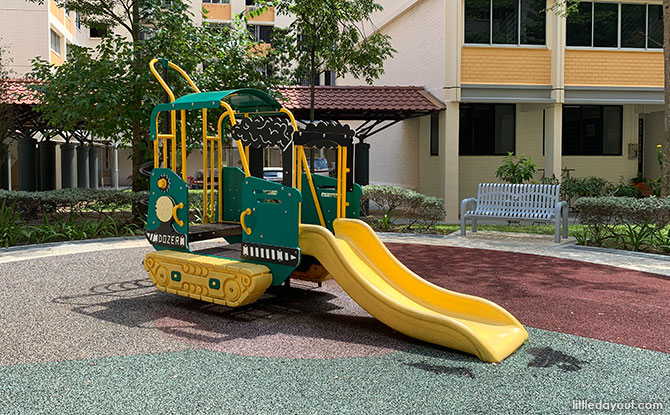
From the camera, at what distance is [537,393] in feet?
13.8

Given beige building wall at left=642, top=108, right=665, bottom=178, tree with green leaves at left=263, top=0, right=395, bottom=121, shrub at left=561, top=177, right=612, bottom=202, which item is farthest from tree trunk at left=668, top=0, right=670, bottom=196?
beige building wall at left=642, top=108, right=665, bottom=178

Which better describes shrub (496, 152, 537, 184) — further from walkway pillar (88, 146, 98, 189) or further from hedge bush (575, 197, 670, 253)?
walkway pillar (88, 146, 98, 189)

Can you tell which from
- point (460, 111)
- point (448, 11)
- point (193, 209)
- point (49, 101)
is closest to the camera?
point (49, 101)

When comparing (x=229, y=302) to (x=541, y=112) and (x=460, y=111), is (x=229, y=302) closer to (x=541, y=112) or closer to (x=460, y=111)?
(x=460, y=111)

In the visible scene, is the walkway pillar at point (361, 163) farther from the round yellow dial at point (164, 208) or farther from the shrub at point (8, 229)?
the round yellow dial at point (164, 208)

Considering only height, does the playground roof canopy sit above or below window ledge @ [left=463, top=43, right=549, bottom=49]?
below

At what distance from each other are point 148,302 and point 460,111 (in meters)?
14.1

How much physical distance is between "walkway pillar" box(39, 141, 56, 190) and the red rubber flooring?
1260cm

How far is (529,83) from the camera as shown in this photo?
57.0ft

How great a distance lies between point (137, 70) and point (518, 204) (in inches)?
329

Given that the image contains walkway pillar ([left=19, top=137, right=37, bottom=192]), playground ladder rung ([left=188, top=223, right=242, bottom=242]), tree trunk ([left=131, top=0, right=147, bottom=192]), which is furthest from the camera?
walkway pillar ([left=19, top=137, right=37, bottom=192])

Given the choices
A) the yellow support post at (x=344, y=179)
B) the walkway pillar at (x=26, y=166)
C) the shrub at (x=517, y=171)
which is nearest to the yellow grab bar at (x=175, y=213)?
the yellow support post at (x=344, y=179)

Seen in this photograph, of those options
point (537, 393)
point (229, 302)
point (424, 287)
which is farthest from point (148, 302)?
point (537, 393)

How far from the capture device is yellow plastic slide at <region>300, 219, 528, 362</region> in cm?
503
